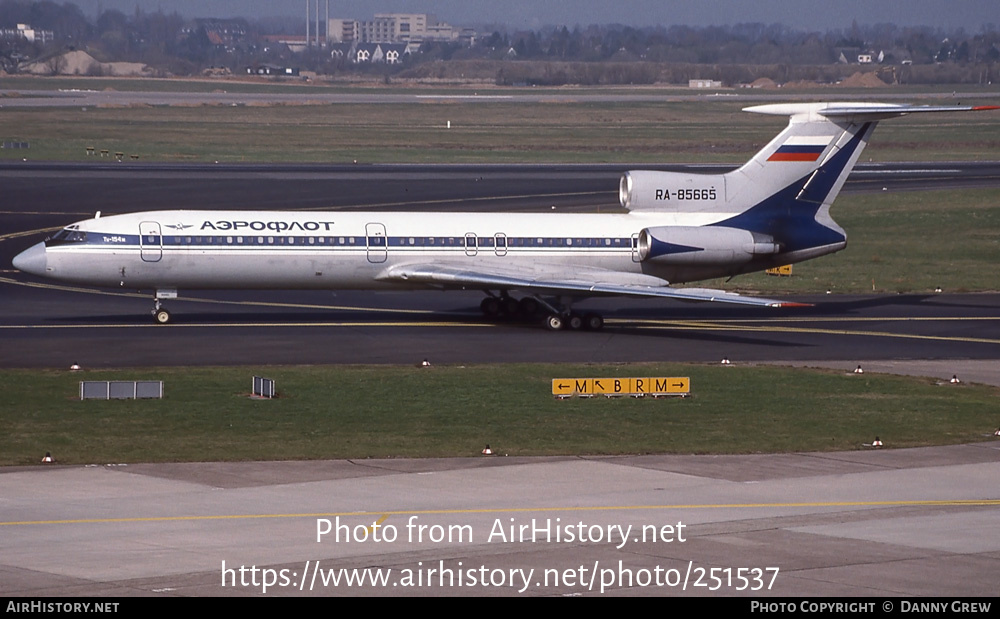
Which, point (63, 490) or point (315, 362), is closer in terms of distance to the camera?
point (63, 490)

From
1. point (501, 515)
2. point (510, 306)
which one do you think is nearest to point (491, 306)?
point (510, 306)

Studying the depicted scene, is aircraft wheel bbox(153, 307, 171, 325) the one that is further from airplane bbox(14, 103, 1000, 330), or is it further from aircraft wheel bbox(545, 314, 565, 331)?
aircraft wheel bbox(545, 314, 565, 331)

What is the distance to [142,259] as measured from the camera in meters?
39.7

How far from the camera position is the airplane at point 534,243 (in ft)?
131

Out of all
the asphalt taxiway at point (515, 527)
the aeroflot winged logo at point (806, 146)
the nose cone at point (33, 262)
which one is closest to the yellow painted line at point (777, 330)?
the aeroflot winged logo at point (806, 146)

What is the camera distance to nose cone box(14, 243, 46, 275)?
39.6 m

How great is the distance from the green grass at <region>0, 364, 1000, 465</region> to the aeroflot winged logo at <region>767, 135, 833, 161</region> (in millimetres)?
10235

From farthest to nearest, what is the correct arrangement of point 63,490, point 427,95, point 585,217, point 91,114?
1. point 427,95
2. point 91,114
3. point 585,217
4. point 63,490

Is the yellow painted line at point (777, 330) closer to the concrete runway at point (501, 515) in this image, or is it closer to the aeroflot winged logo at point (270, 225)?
the concrete runway at point (501, 515)

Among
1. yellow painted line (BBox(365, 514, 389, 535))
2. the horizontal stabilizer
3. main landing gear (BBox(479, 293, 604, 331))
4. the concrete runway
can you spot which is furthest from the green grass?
the horizontal stabilizer

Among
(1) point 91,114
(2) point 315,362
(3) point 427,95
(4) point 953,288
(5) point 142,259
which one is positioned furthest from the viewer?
(3) point 427,95

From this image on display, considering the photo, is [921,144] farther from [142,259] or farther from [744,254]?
[142,259]

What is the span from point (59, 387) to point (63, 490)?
30.7 feet

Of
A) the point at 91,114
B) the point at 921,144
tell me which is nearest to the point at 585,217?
the point at 921,144
